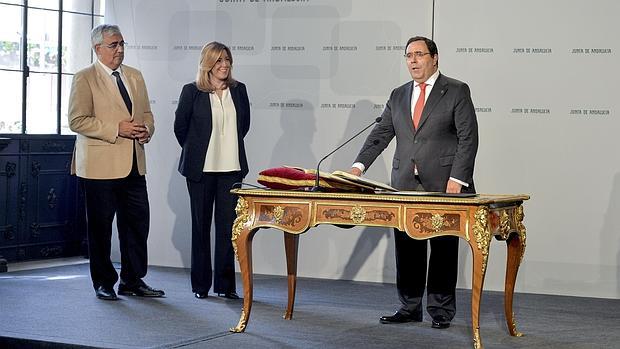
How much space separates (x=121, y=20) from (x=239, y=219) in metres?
3.82

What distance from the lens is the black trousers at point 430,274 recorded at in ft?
18.5

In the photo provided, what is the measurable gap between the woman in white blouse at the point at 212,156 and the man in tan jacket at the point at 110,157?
302mm

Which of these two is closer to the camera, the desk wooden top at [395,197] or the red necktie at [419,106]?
the desk wooden top at [395,197]

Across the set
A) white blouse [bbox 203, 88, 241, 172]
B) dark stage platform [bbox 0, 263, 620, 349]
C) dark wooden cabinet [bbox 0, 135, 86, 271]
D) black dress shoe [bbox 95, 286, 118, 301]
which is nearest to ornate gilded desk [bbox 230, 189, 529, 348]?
dark stage platform [bbox 0, 263, 620, 349]

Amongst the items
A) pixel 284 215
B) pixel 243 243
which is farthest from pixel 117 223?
pixel 284 215

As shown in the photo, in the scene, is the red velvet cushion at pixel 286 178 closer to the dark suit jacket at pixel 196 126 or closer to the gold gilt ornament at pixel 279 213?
the gold gilt ornament at pixel 279 213

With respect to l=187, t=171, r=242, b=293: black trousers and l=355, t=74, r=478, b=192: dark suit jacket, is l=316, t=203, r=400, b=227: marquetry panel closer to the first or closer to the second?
l=355, t=74, r=478, b=192: dark suit jacket

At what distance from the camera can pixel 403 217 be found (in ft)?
16.3

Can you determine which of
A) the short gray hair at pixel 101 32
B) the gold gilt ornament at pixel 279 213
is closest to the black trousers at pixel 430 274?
the gold gilt ornament at pixel 279 213

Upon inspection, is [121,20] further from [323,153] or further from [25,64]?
[323,153]

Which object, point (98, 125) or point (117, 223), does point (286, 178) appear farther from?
point (117, 223)

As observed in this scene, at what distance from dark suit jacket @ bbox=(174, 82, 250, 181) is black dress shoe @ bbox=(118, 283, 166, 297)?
2.56ft

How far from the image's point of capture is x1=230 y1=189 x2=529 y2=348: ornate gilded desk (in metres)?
4.85

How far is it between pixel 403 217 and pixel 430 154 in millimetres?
692
